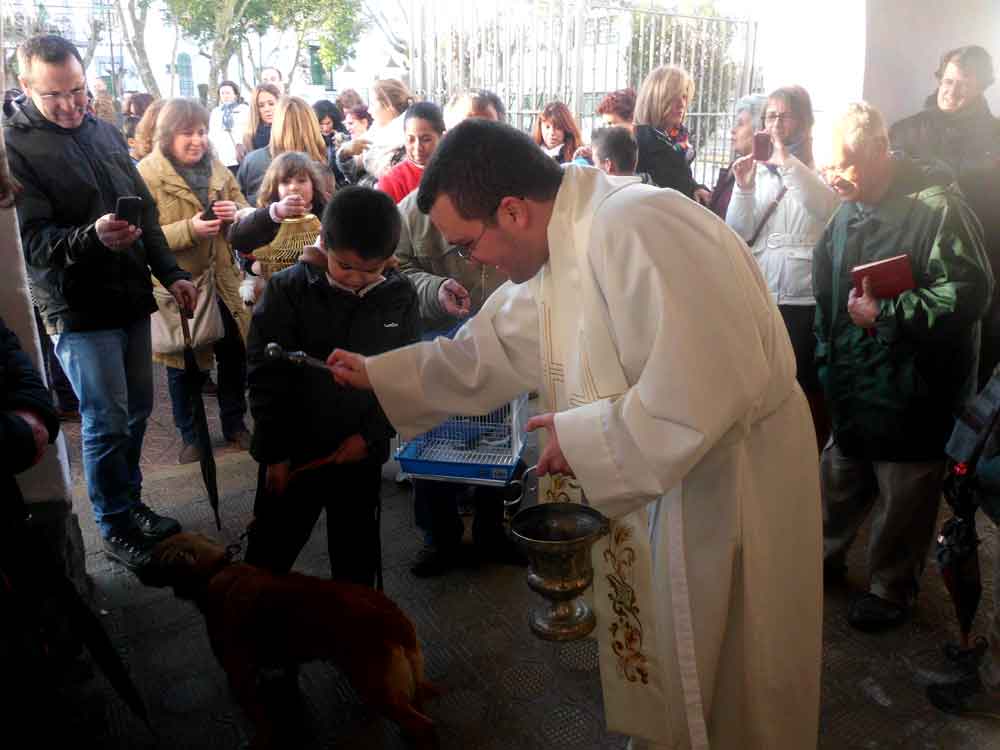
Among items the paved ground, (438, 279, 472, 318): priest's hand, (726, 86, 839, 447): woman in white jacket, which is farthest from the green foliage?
the paved ground

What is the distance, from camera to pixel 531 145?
2264mm

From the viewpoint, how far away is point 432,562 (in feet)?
13.3

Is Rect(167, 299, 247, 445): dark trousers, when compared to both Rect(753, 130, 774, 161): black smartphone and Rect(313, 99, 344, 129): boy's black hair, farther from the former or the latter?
Rect(313, 99, 344, 129): boy's black hair

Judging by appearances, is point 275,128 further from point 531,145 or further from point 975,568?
point 975,568

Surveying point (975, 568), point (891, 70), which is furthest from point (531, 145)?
point (891, 70)

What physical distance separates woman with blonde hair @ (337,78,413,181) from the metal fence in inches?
99.9

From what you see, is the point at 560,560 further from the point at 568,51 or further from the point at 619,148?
the point at 568,51

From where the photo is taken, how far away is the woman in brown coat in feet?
15.6

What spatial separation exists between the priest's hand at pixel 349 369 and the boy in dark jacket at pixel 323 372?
0.38 metres

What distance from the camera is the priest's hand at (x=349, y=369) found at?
2604 mm

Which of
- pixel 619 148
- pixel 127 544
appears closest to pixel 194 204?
pixel 127 544

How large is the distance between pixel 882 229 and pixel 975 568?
1.33 metres

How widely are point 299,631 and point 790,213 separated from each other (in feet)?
10.7

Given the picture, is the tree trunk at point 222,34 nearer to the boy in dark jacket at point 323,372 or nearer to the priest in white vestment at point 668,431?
the boy in dark jacket at point 323,372
